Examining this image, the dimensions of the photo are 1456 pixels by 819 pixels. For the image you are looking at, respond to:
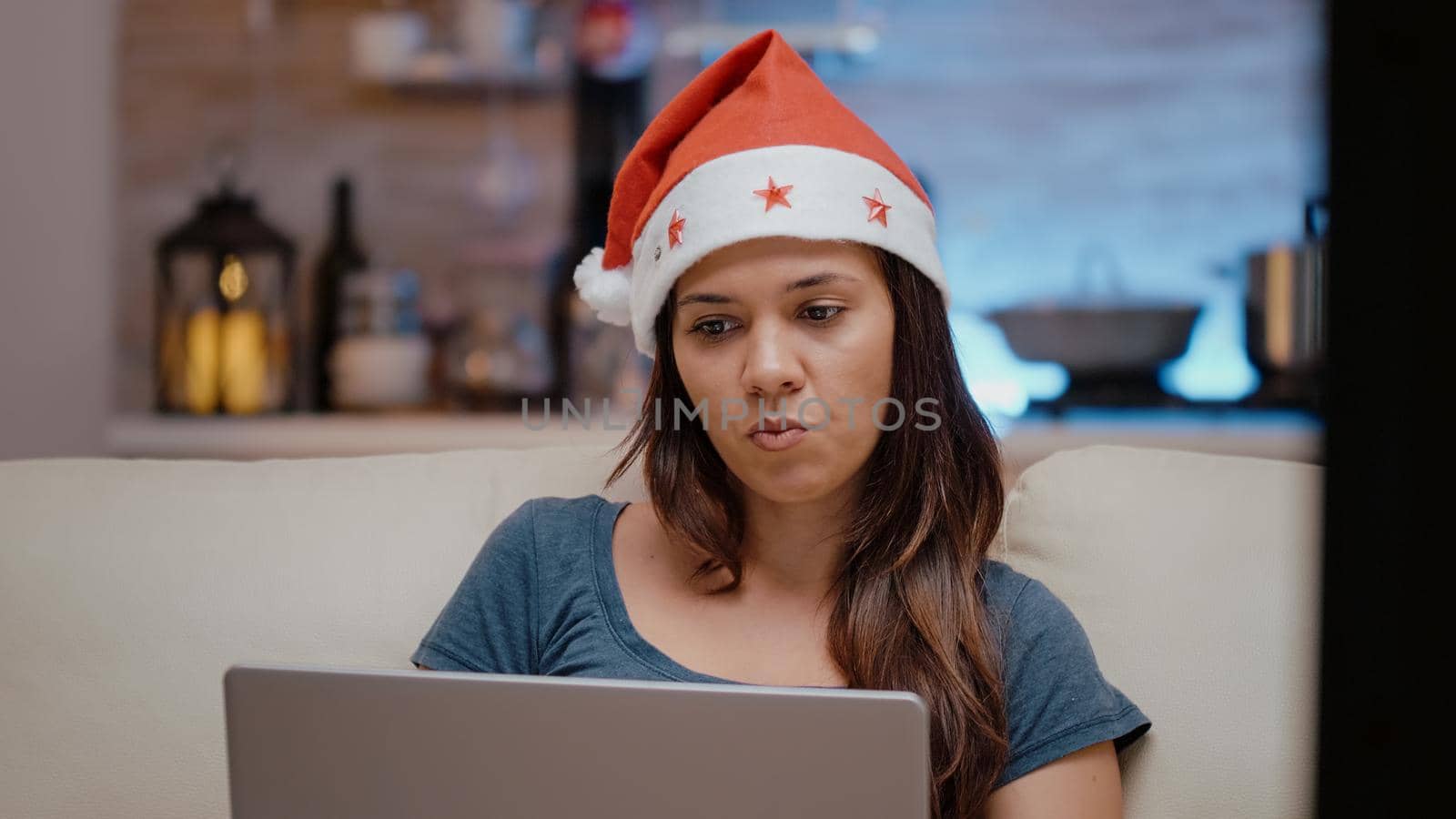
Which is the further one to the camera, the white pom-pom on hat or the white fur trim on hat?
the white pom-pom on hat

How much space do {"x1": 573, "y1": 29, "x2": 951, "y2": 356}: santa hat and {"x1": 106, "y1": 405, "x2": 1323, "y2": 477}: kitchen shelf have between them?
2.99 feet

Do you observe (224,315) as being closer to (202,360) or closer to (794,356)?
(202,360)

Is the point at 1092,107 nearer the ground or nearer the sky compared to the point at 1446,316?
nearer the sky

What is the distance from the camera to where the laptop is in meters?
0.56

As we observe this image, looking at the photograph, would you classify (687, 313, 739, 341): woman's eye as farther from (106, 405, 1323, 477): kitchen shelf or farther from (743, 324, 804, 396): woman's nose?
(106, 405, 1323, 477): kitchen shelf

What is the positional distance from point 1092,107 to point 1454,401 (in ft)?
8.46

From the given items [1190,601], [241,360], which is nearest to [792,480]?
[1190,601]

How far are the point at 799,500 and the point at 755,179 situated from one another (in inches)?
10.9

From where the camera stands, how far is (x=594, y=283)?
1.24 meters

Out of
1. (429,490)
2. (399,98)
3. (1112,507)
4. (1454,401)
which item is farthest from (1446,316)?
(399,98)

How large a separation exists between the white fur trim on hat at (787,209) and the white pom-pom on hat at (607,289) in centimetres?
11

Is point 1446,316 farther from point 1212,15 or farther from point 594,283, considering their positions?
point 1212,15

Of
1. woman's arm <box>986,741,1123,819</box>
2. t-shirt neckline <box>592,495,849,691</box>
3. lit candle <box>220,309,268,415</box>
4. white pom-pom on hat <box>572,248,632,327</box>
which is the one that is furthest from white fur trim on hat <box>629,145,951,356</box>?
lit candle <box>220,309,268,415</box>

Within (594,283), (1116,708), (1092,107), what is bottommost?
(1116,708)
